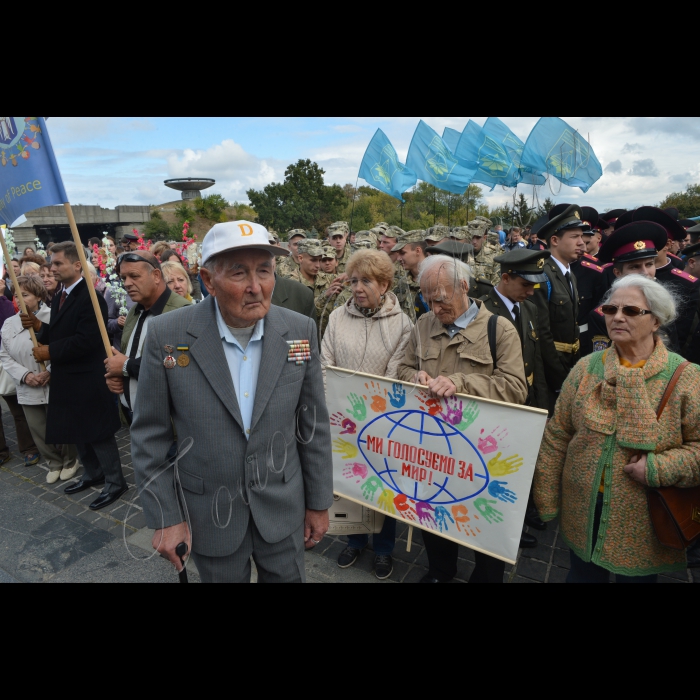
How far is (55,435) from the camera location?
4.54 metres

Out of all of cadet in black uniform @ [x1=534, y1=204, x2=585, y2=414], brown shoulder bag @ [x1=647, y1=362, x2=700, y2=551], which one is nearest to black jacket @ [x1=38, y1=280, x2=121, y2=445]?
cadet in black uniform @ [x1=534, y1=204, x2=585, y2=414]

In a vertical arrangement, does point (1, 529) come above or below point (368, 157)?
below

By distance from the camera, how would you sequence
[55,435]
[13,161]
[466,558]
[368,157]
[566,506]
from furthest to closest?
[55,435] → [368,157] → [466,558] → [13,161] → [566,506]

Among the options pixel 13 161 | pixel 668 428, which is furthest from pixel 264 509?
pixel 13 161

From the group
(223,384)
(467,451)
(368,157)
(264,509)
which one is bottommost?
(467,451)

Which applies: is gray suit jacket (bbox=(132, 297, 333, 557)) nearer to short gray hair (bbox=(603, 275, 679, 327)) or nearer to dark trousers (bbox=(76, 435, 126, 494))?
short gray hair (bbox=(603, 275, 679, 327))

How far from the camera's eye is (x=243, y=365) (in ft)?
6.75

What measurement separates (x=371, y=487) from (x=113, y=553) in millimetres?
2306

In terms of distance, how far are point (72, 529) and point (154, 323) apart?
3184mm

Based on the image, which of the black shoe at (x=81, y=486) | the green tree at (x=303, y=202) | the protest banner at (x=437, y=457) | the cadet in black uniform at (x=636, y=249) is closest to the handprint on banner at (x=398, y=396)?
the protest banner at (x=437, y=457)

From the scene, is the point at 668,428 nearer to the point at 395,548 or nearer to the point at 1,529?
the point at 395,548

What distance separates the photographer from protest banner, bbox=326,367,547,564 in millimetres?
2475

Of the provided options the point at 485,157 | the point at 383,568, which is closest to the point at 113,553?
the point at 383,568

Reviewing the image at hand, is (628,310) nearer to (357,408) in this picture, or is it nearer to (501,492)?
(501,492)
